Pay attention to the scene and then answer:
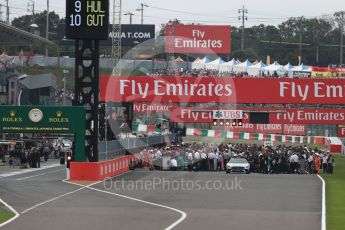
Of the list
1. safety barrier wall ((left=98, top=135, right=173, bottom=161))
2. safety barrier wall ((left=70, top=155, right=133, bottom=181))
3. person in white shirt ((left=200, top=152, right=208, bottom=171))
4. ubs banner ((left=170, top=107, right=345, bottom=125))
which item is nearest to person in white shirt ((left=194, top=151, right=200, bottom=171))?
person in white shirt ((left=200, top=152, right=208, bottom=171))

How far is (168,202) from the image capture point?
83.8ft

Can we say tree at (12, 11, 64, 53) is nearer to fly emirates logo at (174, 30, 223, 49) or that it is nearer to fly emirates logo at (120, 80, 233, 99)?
fly emirates logo at (174, 30, 223, 49)

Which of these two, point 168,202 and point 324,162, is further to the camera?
point 324,162

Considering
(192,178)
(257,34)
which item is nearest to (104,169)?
(192,178)

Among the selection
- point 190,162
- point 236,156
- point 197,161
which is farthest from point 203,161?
point 236,156

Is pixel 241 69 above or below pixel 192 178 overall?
above

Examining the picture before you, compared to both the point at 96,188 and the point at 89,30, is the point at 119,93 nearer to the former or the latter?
the point at 89,30

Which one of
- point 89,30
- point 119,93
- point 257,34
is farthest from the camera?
point 257,34

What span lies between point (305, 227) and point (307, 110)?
3421 cm

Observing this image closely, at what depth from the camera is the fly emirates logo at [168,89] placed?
5088 cm

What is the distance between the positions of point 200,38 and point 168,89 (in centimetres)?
2744

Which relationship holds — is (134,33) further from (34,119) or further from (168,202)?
(168,202)

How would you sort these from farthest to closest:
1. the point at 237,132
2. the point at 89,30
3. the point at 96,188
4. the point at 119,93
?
the point at 237,132, the point at 119,93, the point at 89,30, the point at 96,188

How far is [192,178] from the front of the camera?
1492 inches
